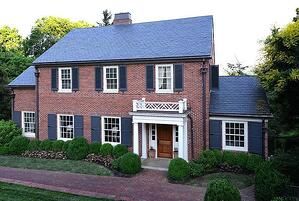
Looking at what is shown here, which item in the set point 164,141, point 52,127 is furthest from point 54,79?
point 164,141

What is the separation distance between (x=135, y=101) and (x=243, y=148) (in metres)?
6.81

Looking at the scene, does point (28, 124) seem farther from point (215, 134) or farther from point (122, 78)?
point (215, 134)

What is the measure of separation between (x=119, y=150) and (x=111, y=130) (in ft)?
5.78

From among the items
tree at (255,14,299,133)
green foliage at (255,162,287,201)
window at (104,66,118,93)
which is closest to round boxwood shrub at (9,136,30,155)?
window at (104,66,118,93)

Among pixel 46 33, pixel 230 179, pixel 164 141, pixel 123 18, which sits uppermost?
pixel 46 33

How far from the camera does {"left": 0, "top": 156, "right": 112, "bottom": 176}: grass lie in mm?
17750

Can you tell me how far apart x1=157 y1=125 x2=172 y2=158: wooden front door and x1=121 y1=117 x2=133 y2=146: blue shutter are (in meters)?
1.83

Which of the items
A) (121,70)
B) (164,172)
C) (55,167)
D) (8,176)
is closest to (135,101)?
(121,70)

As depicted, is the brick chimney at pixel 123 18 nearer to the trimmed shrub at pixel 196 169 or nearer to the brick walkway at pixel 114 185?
the brick walkway at pixel 114 185

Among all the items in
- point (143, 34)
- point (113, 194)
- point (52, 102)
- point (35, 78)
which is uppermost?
point (143, 34)

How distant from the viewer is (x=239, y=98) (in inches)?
744

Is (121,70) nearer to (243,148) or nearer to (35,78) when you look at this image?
(35,78)

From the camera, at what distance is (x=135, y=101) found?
19172 mm

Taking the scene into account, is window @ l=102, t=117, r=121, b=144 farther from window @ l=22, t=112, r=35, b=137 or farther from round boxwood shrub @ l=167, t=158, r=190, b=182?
window @ l=22, t=112, r=35, b=137
